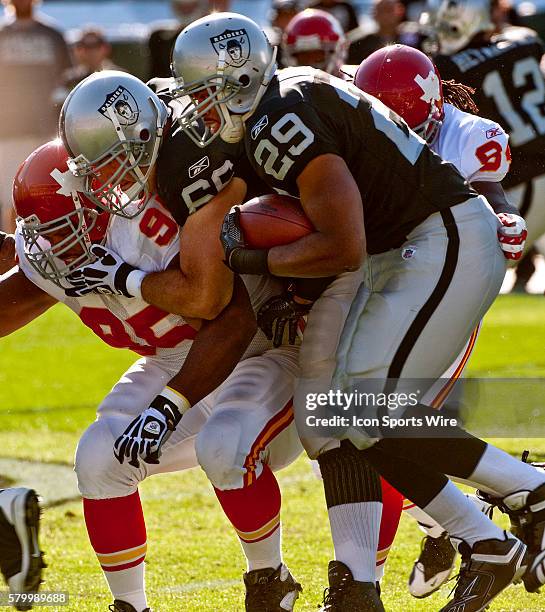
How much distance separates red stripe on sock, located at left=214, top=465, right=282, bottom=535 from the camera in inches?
142

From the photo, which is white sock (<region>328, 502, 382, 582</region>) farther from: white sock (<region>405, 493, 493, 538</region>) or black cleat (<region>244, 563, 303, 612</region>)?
white sock (<region>405, 493, 493, 538</region>)

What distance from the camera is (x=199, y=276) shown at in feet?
11.6

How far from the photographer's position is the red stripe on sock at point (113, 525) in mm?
3561

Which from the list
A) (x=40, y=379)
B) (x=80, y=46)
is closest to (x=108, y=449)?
(x=40, y=379)

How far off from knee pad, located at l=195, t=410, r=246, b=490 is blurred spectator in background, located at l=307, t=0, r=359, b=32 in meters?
7.37

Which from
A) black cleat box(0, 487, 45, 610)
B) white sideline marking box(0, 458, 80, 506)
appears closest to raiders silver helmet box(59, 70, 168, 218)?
black cleat box(0, 487, 45, 610)

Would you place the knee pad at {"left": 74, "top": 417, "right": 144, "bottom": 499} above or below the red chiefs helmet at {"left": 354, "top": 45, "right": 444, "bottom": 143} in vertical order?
below

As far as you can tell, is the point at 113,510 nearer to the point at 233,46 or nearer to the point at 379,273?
the point at 379,273

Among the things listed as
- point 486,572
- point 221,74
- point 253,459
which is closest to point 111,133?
point 221,74

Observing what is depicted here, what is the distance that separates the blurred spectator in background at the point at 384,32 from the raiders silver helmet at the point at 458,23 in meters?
1.76

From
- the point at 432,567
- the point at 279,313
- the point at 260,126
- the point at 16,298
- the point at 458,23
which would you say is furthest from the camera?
the point at 458,23

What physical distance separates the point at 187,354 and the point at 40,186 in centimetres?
66

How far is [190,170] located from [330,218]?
1.59 ft

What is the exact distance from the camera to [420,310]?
352 cm
